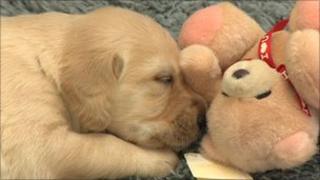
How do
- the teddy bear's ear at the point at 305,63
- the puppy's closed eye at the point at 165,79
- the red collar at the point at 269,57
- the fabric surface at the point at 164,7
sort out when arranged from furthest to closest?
the fabric surface at the point at 164,7 < the puppy's closed eye at the point at 165,79 < the red collar at the point at 269,57 < the teddy bear's ear at the point at 305,63

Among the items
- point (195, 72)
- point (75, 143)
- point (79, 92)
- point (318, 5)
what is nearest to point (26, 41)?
point (79, 92)

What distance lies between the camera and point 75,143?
62.8 inches

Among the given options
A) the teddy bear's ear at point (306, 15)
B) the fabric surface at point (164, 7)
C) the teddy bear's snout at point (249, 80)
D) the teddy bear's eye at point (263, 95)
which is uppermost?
the teddy bear's ear at point (306, 15)

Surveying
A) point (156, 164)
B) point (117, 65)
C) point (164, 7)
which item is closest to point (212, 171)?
point (156, 164)

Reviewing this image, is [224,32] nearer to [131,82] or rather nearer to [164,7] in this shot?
[131,82]

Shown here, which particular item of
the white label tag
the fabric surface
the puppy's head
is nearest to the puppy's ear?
the puppy's head

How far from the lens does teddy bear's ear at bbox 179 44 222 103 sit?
1609mm

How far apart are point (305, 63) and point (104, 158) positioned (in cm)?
62

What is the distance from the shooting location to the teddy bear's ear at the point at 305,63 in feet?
4.33

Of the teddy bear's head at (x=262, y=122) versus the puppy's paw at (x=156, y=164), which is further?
the puppy's paw at (x=156, y=164)

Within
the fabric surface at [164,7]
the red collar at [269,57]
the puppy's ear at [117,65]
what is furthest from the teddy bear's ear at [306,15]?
the fabric surface at [164,7]

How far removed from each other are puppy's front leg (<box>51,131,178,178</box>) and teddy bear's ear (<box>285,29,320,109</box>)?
0.48 meters

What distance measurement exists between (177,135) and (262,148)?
0.36m

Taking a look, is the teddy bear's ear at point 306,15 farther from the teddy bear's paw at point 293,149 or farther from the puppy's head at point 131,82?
the puppy's head at point 131,82
